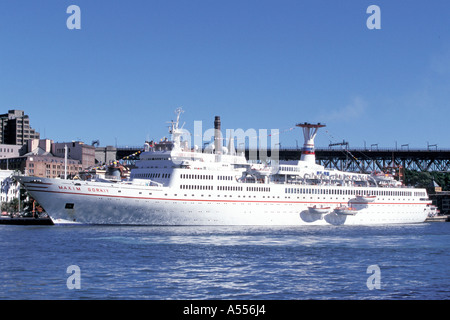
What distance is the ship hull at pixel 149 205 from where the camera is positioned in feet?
196

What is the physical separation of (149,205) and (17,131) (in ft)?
460

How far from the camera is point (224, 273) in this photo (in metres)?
31.6

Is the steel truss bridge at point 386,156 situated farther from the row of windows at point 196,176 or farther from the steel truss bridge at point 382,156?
the row of windows at point 196,176

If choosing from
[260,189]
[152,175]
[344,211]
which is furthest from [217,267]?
[344,211]

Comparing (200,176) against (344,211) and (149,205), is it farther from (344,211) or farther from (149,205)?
(344,211)

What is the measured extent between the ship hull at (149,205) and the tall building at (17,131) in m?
134

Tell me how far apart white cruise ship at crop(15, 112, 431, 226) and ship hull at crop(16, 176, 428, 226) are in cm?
9

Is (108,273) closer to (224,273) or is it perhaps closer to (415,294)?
(224,273)

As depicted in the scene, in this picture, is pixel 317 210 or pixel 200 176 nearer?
pixel 200 176

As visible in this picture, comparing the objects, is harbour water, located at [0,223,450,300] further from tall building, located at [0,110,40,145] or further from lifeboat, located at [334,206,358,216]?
tall building, located at [0,110,40,145]

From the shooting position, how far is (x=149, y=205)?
61156mm

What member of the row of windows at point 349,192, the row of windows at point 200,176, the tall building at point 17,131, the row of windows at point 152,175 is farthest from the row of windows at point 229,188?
the tall building at point 17,131
